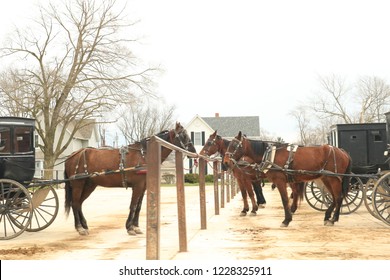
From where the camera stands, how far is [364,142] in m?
16.4

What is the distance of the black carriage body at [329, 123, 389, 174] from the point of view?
52.7 feet

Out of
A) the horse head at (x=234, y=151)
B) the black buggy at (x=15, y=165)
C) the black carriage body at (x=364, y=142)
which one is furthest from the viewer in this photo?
the black carriage body at (x=364, y=142)

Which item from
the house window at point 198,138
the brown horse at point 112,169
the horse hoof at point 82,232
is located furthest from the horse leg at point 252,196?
the house window at point 198,138

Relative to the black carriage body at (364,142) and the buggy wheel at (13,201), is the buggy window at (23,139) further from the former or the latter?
the black carriage body at (364,142)

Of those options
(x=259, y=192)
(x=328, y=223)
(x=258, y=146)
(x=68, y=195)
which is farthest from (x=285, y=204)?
(x=259, y=192)

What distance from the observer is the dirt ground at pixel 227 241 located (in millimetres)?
8305

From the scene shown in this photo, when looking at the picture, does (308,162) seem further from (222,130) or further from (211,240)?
(222,130)

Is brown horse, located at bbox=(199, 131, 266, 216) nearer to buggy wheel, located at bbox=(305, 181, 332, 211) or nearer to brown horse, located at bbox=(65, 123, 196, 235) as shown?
buggy wheel, located at bbox=(305, 181, 332, 211)

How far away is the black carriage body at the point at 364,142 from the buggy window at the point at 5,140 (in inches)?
363

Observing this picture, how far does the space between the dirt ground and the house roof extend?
59.4 m

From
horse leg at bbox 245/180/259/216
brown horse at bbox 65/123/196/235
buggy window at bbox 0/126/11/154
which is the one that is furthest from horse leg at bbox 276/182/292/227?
buggy window at bbox 0/126/11/154

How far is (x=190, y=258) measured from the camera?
8031mm

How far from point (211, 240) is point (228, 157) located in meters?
4.01

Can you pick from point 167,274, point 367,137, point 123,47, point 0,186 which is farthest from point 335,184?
point 123,47
